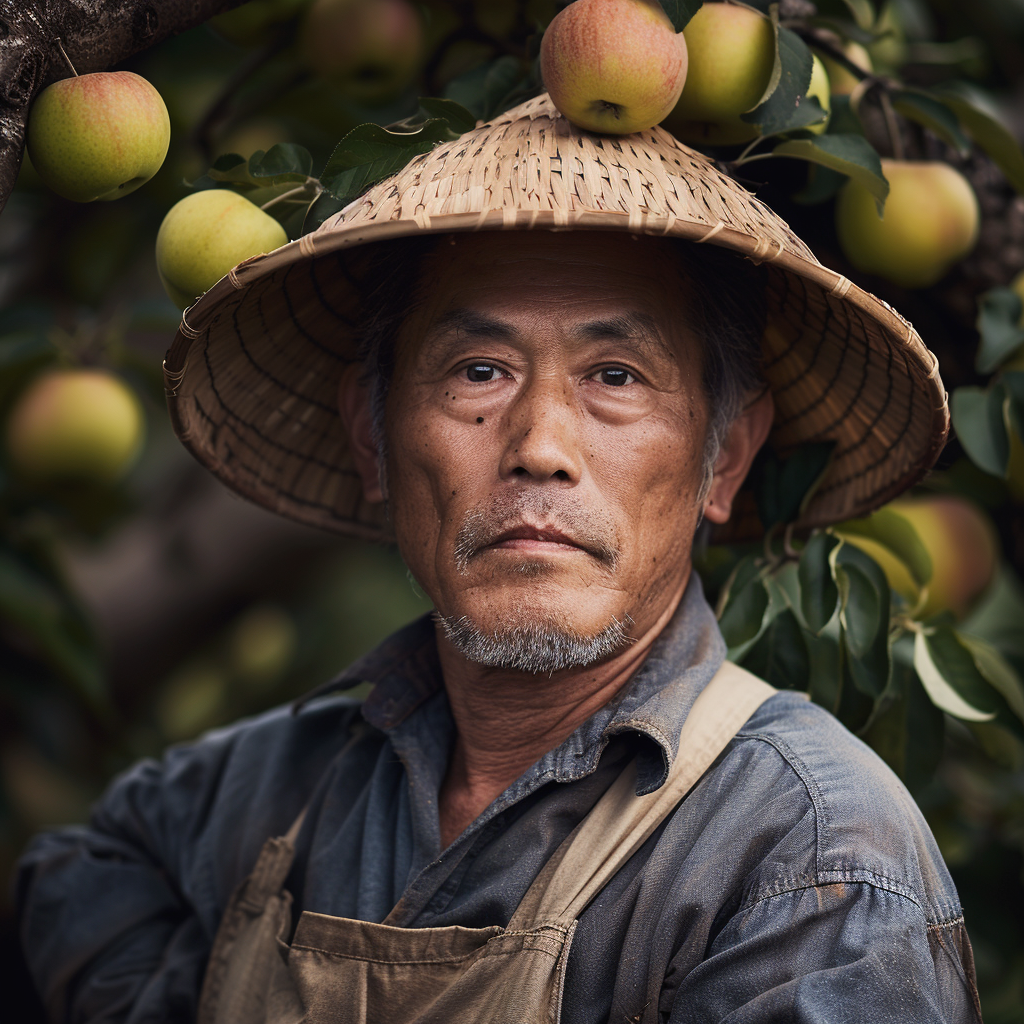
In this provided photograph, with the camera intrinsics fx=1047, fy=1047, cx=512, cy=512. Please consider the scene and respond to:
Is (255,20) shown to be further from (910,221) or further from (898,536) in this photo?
(898,536)

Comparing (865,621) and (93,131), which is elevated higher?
(93,131)

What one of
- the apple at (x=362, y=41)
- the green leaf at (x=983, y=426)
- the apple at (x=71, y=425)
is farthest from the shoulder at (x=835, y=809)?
the apple at (x=71, y=425)

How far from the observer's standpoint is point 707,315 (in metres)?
1.37

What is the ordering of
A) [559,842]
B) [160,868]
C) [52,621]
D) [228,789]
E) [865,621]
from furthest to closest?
[52,621]
[160,868]
[228,789]
[865,621]
[559,842]

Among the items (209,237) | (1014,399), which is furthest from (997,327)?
(209,237)

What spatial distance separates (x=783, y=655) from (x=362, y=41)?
3.82 ft

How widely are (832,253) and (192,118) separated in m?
1.36

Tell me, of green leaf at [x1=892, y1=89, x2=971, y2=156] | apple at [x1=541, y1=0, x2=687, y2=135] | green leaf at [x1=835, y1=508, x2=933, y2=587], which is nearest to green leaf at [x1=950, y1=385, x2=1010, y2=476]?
green leaf at [x1=835, y1=508, x2=933, y2=587]

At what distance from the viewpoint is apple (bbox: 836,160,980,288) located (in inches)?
60.7

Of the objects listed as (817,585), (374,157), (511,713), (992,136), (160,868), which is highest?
(374,157)

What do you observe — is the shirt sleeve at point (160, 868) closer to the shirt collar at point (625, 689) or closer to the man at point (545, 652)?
the man at point (545, 652)

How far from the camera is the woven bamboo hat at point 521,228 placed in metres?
1.10

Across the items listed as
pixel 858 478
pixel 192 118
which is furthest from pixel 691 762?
pixel 192 118

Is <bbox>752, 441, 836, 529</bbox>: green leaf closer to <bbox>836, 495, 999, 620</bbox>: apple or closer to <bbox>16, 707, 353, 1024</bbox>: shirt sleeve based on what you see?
<bbox>836, 495, 999, 620</bbox>: apple
